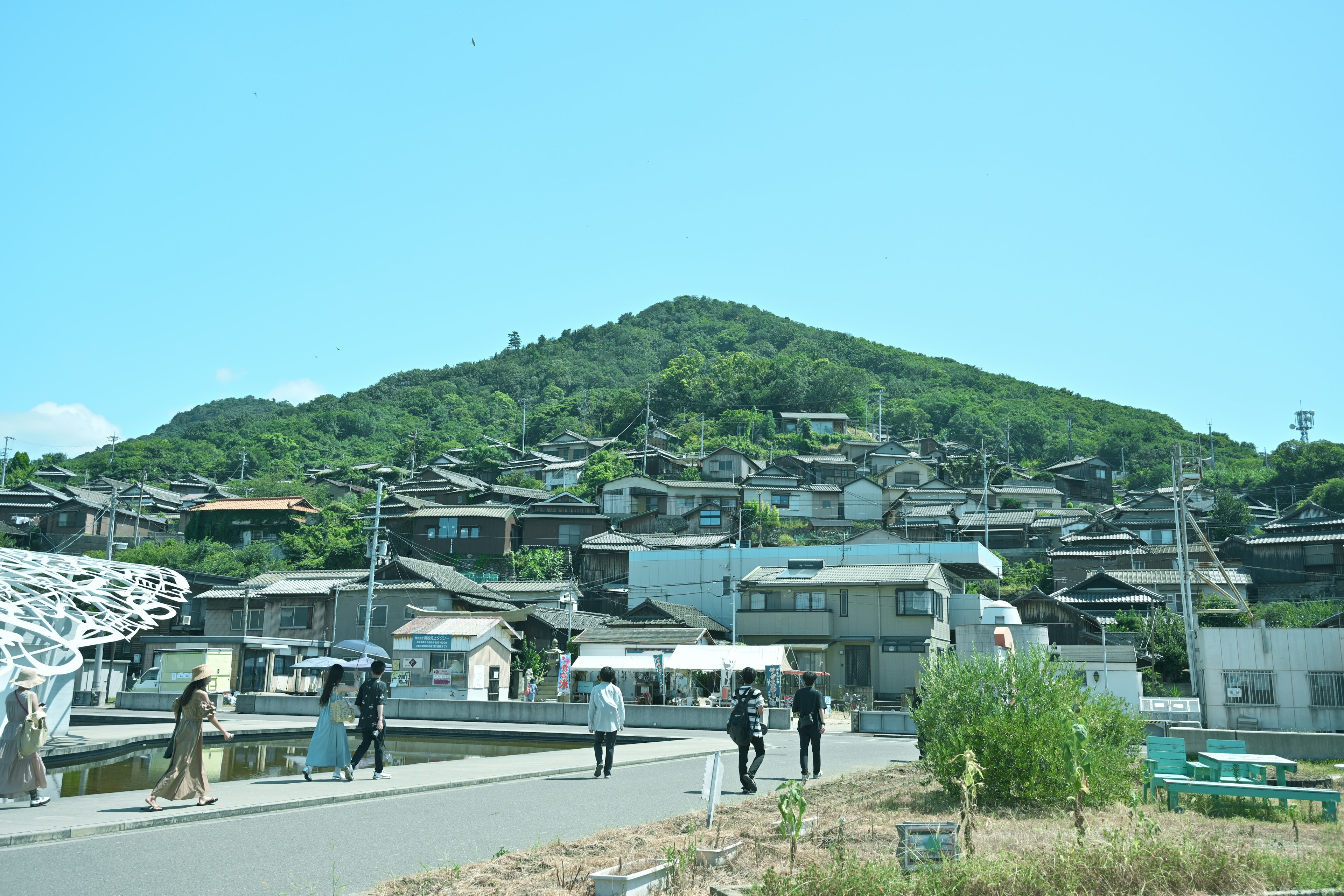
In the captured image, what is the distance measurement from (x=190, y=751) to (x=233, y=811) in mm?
845

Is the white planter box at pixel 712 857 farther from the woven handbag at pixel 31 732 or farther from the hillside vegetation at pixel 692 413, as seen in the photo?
the hillside vegetation at pixel 692 413

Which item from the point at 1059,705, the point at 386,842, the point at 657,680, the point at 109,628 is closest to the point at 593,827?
the point at 386,842

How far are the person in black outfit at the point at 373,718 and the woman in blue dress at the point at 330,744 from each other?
0.15 metres

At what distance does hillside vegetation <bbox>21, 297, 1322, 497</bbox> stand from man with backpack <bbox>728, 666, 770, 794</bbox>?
74.2 metres

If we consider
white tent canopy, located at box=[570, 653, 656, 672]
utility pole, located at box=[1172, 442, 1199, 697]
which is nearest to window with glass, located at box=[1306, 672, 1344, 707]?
utility pole, located at box=[1172, 442, 1199, 697]

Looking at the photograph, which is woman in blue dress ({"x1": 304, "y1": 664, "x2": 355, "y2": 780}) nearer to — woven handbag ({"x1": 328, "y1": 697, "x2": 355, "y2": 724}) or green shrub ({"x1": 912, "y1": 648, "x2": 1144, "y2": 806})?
woven handbag ({"x1": 328, "y1": 697, "x2": 355, "y2": 724})

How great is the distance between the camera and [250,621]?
161 feet

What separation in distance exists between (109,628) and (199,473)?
296 feet

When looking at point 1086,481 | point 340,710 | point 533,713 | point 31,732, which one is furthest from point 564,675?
point 1086,481

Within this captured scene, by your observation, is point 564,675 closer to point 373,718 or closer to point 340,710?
point 373,718

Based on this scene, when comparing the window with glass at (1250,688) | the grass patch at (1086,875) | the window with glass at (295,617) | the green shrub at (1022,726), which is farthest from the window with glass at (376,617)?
the grass patch at (1086,875)

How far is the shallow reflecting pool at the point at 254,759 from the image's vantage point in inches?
522

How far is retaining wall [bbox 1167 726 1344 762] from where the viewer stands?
16.1m

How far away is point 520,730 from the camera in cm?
2219
